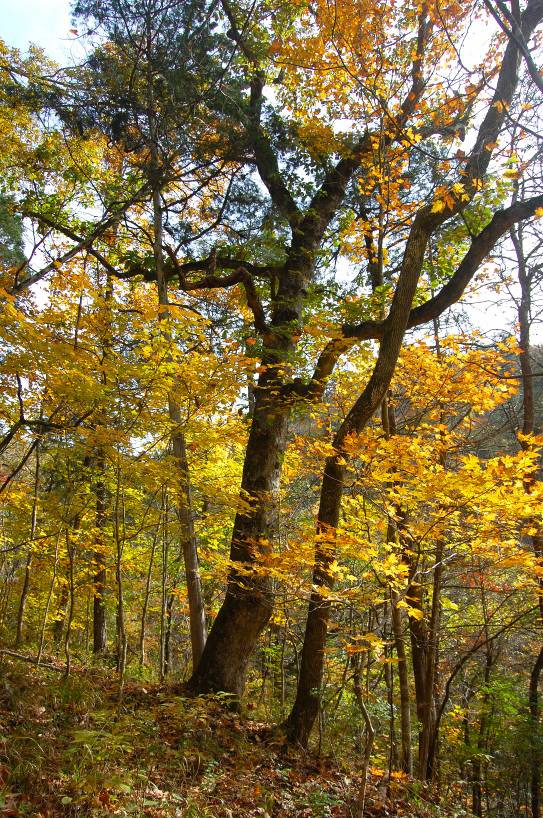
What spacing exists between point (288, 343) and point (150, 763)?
452 centimetres

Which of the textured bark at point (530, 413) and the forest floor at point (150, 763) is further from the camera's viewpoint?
the textured bark at point (530, 413)

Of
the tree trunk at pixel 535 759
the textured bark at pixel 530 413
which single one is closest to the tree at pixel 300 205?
the textured bark at pixel 530 413

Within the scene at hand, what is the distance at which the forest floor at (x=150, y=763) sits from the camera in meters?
2.60

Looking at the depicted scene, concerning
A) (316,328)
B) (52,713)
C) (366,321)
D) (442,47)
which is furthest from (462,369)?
(52,713)

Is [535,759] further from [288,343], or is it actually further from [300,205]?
[300,205]

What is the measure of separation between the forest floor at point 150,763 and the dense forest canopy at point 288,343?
0.35 meters

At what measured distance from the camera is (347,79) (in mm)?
5445

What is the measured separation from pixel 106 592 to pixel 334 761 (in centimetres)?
681

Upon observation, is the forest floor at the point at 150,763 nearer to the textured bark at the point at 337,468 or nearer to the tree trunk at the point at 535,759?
the textured bark at the point at 337,468

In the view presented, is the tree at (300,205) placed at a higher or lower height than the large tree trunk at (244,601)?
higher

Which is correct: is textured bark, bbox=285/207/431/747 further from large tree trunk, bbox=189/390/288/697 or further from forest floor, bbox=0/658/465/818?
large tree trunk, bbox=189/390/288/697

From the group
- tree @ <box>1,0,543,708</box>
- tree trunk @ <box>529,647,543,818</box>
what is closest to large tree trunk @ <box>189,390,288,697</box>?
tree @ <box>1,0,543,708</box>

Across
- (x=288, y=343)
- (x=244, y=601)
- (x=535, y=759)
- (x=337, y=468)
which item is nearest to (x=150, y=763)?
(x=244, y=601)

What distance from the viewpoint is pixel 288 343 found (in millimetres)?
6055
